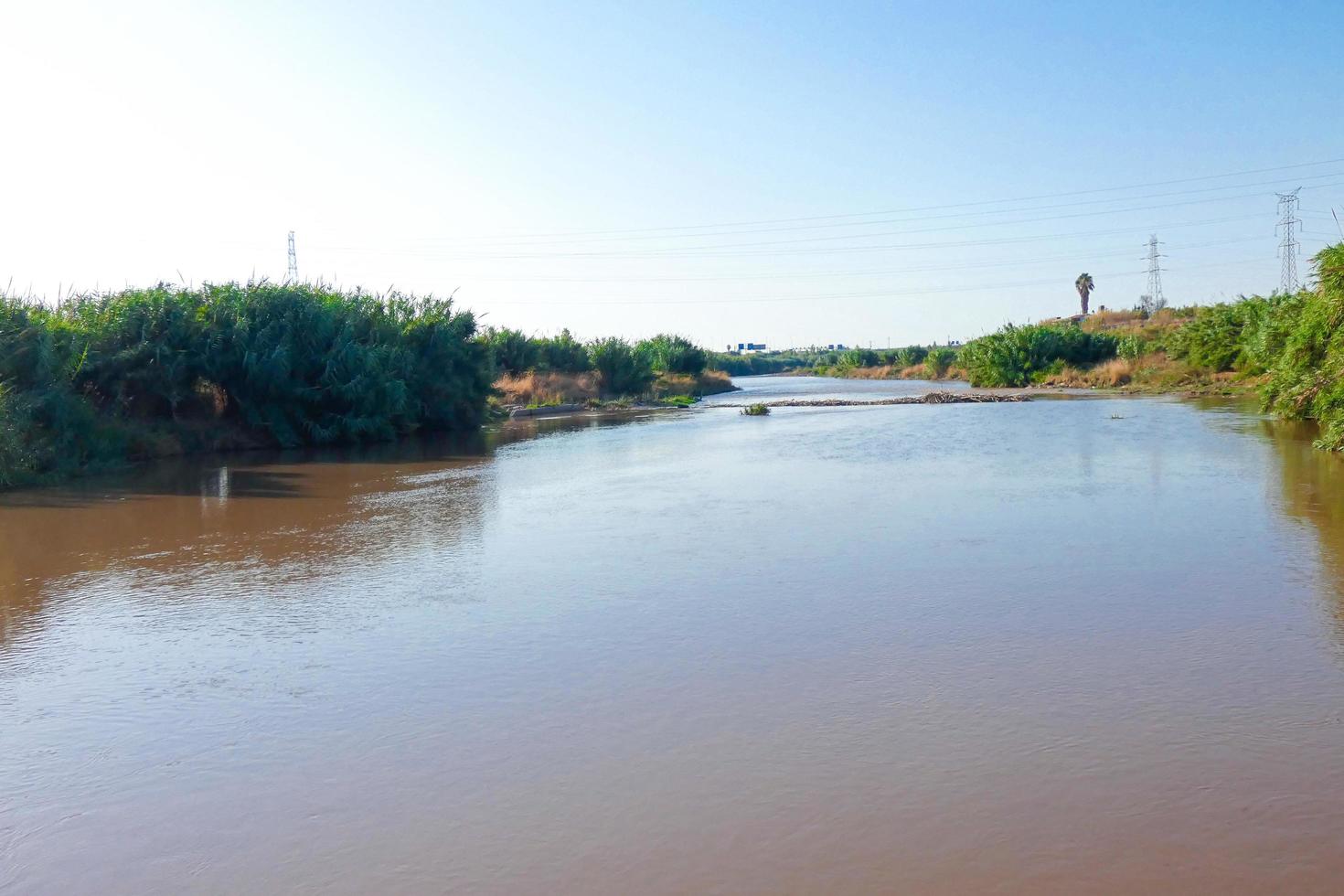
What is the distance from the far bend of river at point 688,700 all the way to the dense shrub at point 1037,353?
172ft

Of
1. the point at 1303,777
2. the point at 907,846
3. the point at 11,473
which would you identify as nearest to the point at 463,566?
the point at 907,846

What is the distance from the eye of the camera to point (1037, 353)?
6631 cm

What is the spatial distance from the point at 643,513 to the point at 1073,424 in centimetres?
1988

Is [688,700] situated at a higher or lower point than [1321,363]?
lower

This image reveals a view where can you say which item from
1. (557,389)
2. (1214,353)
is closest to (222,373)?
(557,389)

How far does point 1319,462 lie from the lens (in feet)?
63.1

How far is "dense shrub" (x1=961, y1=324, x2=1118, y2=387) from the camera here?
6600cm

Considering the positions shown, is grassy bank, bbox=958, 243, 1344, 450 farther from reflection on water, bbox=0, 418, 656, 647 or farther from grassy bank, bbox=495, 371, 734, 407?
grassy bank, bbox=495, 371, 734, 407

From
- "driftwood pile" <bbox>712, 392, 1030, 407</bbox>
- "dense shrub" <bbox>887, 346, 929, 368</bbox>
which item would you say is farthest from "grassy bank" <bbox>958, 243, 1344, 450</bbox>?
"dense shrub" <bbox>887, 346, 929, 368</bbox>

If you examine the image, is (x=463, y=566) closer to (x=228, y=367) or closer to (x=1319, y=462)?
(x=1319, y=462)

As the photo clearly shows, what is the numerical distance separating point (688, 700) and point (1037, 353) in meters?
63.8

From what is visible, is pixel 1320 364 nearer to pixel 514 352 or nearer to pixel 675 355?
pixel 514 352

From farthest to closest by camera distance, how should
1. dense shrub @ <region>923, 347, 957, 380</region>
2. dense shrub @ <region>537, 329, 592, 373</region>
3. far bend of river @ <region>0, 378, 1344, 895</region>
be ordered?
dense shrub @ <region>923, 347, 957, 380</region> → dense shrub @ <region>537, 329, 592, 373</region> → far bend of river @ <region>0, 378, 1344, 895</region>

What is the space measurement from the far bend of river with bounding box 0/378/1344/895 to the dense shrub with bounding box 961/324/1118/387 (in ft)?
172
